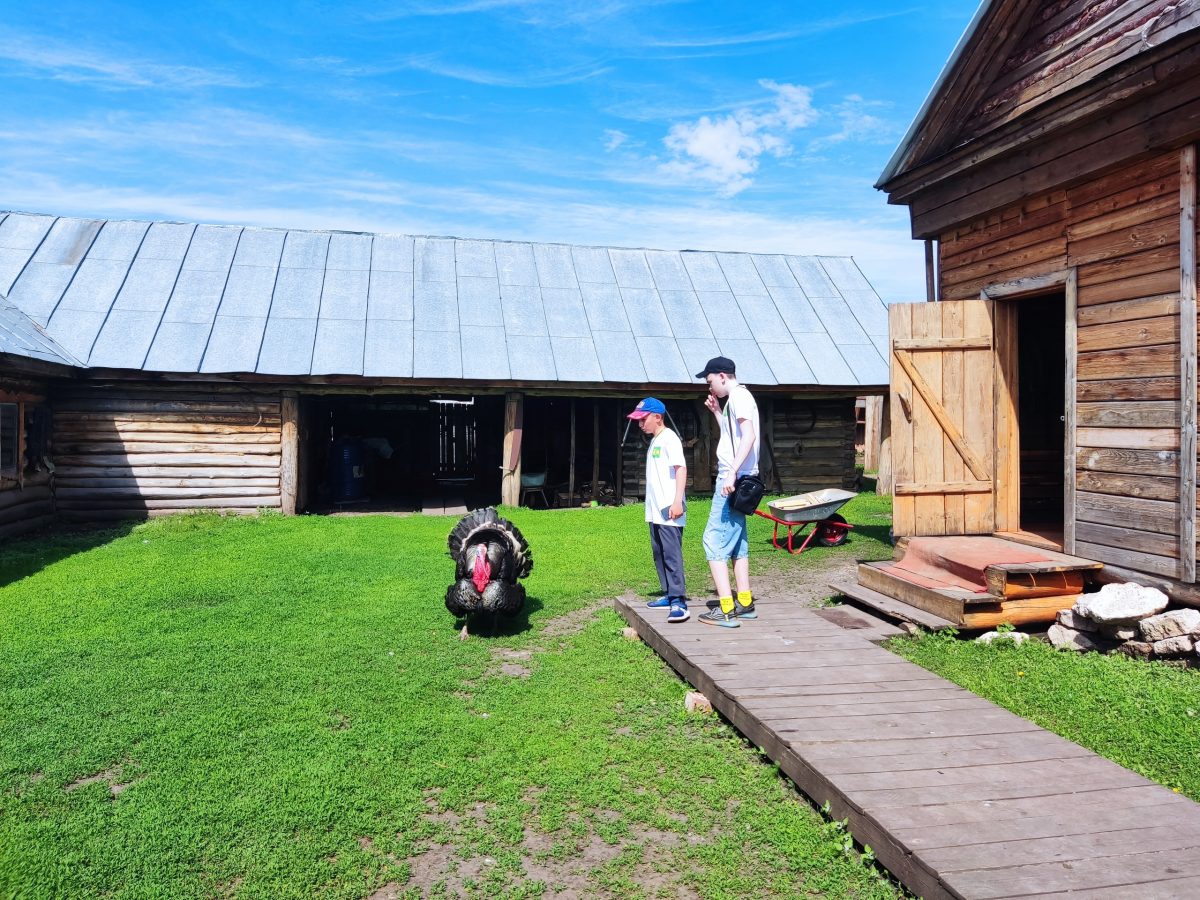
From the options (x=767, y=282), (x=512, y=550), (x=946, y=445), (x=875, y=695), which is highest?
(x=767, y=282)

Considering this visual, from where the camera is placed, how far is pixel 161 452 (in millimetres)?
13500

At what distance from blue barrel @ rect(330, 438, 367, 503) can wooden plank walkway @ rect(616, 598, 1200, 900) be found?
11.9 m

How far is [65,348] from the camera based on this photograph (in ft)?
42.5

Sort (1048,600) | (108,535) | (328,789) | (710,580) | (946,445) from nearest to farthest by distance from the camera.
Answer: (328,789), (1048,600), (946,445), (710,580), (108,535)

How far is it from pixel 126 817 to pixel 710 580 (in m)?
6.36

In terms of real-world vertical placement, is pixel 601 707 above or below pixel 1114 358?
below

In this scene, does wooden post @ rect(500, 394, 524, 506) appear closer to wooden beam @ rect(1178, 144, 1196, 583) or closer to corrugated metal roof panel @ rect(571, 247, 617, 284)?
corrugated metal roof panel @ rect(571, 247, 617, 284)

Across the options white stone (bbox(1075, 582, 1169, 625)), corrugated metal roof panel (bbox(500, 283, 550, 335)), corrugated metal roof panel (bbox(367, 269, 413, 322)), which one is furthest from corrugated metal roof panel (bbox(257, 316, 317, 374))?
white stone (bbox(1075, 582, 1169, 625))

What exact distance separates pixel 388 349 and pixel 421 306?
5.67 ft

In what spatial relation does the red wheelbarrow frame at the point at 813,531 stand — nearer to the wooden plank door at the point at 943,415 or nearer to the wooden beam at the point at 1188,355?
the wooden plank door at the point at 943,415

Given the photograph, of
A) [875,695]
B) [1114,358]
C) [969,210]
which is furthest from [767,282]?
→ [875,695]

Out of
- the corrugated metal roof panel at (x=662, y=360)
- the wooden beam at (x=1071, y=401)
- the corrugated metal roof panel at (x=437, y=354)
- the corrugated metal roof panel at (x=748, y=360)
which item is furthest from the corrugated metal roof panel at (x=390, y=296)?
the wooden beam at (x=1071, y=401)

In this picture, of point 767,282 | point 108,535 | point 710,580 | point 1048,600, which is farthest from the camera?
point 767,282

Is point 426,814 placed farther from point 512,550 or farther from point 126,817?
point 512,550
